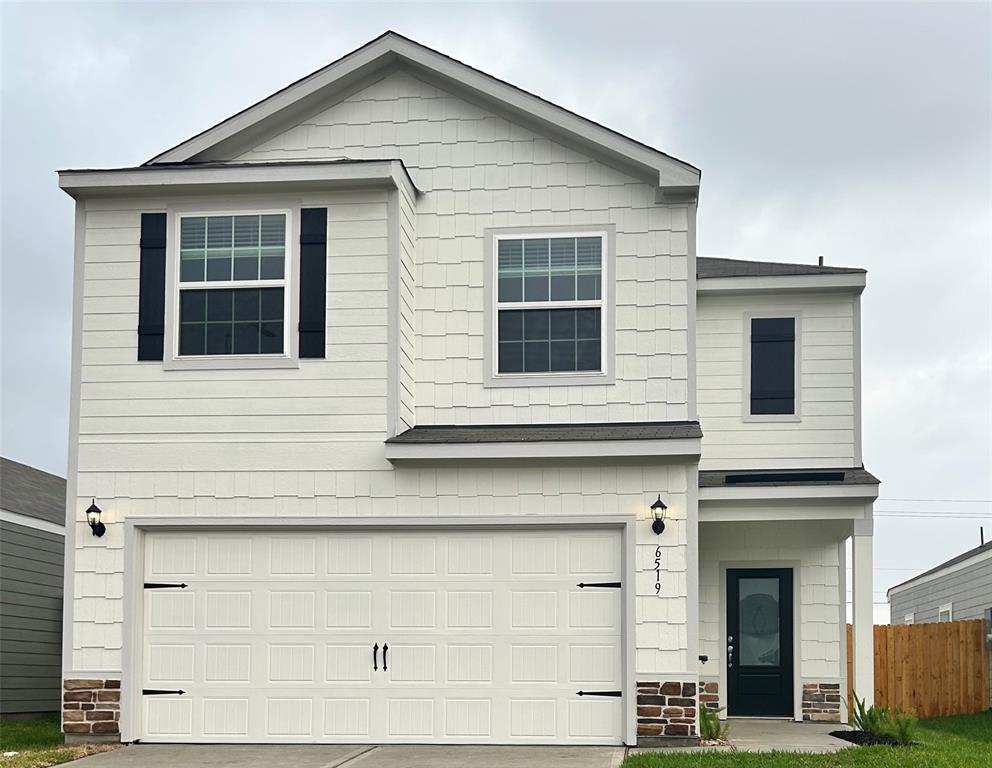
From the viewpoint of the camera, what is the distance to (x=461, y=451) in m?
13.7

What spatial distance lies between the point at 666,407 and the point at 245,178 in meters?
4.78

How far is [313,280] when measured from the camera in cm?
1413

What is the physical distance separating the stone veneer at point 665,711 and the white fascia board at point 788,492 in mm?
3231

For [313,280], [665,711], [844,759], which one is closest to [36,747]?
[313,280]

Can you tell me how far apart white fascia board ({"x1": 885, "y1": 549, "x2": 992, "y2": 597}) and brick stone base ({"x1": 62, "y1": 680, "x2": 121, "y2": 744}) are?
1519 cm

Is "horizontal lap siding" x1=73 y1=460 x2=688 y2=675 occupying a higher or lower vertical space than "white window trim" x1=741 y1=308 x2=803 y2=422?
lower

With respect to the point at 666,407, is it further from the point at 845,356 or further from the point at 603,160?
the point at 845,356

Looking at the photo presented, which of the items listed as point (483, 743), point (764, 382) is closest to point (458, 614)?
point (483, 743)

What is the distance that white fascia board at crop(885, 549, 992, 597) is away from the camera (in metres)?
23.8

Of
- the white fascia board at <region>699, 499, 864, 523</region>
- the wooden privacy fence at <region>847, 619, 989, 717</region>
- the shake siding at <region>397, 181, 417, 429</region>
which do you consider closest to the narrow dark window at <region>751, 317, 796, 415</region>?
the white fascia board at <region>699, 499, 864, 523</region>

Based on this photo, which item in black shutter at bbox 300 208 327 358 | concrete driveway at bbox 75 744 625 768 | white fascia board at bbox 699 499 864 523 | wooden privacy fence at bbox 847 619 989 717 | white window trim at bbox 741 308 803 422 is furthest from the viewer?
wooden privacy fence at bbox 847 619 989 717

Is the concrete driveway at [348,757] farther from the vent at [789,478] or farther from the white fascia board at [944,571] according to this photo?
the white fascia board at [944,571]

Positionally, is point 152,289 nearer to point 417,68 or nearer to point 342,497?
point 342,497

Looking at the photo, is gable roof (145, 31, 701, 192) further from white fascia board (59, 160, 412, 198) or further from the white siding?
the white siding
